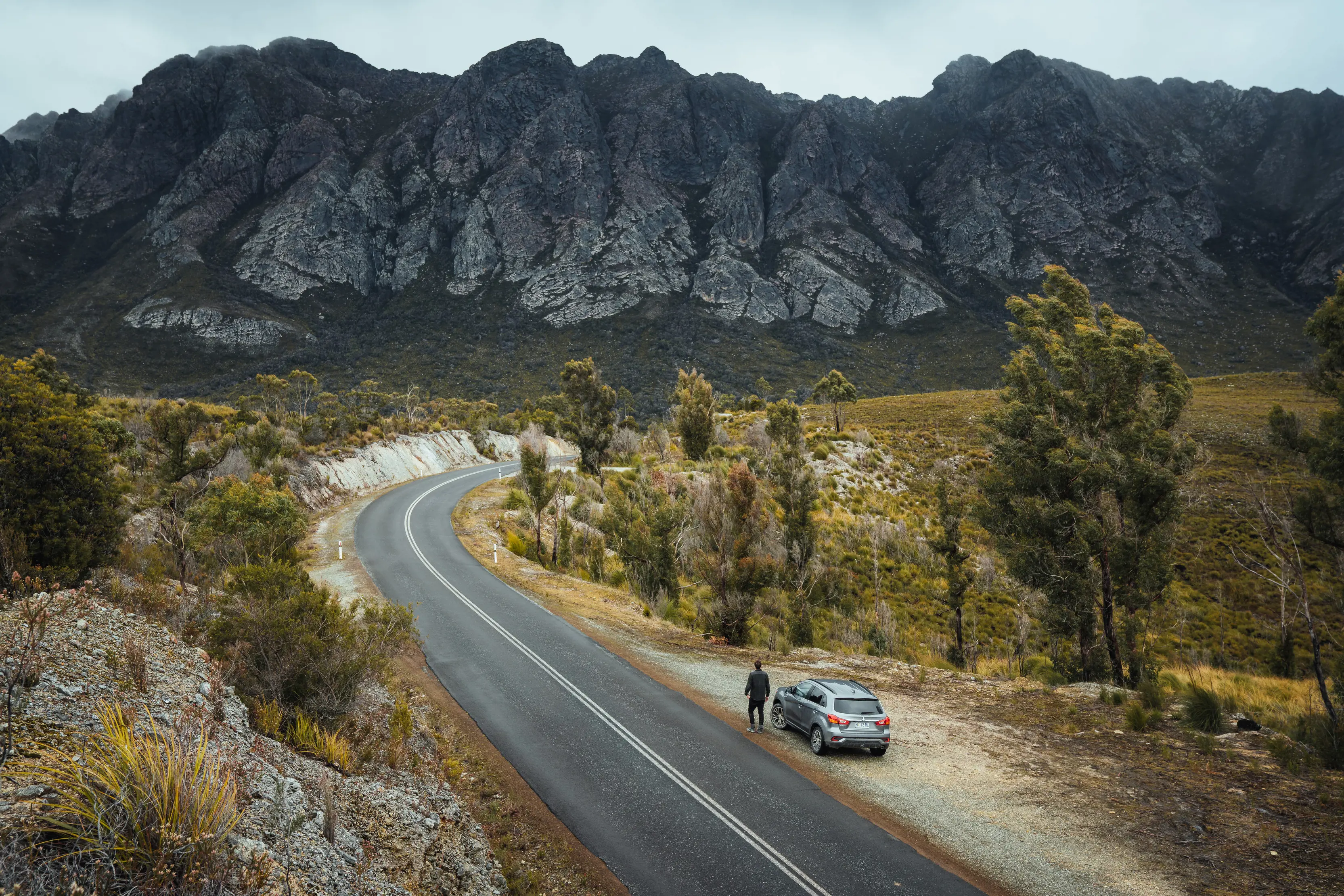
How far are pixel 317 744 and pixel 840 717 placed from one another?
379 inches

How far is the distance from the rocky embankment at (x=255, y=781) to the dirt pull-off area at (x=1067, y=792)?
7.04 m

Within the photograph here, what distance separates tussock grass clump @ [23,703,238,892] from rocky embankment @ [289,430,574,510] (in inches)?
1446

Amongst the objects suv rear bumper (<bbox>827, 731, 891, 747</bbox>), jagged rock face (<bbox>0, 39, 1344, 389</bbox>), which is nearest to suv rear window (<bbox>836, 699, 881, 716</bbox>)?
suv rear bumper (<bbox>827, 731, 891, 747</bbox>)

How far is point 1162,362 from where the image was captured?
667 inches

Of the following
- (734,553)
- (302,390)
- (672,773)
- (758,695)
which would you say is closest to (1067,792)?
(758,695)

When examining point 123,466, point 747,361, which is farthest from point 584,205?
point 123,466

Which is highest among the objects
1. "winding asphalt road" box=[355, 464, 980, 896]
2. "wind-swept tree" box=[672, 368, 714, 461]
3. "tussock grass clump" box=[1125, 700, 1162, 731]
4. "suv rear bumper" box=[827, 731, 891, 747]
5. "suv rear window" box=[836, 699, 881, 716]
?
"wind-swept tree" box=[672, 368, 714, 461]

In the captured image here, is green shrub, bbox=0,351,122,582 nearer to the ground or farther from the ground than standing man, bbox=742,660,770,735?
farther from the ground

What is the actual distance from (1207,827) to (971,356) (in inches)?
5581

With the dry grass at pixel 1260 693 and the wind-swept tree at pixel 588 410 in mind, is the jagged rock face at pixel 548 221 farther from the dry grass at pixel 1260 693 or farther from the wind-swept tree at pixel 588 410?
the dry grass at pixel 1260 693

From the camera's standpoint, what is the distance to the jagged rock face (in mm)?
147625

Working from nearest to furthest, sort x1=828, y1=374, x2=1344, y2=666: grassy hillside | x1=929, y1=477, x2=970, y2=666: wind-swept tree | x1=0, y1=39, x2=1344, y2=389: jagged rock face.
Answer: x1=929, y1=477, x2=970, y2=666: wind-swept tree < x1=828, y1=374, x2=1344, y2=666: grassy hillside < x1=0, y1=39, x2=1344, y2=389: jagged rock face

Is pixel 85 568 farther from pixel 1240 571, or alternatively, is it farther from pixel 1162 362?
pixel 1240 571

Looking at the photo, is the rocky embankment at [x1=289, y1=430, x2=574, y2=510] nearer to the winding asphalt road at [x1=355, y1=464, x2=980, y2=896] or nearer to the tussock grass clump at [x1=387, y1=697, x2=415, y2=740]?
the winding asphalt road at [x1=355, y1=464, x2=980, y2=896]
